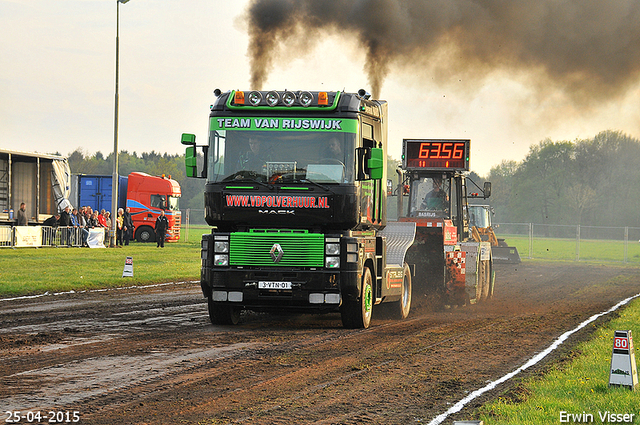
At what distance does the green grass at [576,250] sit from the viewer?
45.0 metres

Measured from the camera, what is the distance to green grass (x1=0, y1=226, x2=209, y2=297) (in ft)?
63.5

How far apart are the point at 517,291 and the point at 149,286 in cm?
1046

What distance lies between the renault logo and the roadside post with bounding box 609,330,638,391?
5.48m

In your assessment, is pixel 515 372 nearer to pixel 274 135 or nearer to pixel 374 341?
pixel 374 341

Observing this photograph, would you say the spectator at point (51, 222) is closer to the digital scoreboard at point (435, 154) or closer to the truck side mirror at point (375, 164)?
the digital scoreboard at point (435, 154)

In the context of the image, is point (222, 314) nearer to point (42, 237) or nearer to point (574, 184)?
point (42, 237)

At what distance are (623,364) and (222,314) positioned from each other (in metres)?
6.90

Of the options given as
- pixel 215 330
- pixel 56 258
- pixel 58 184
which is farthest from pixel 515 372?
pixel 58 184

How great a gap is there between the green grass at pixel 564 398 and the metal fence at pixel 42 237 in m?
27.4

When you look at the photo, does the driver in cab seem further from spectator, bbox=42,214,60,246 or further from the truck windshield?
spectator, bbox=42,214,60,246

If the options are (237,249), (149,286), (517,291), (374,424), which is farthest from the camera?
(517,291)

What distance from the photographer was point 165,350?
32.7ft

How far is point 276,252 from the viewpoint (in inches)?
470

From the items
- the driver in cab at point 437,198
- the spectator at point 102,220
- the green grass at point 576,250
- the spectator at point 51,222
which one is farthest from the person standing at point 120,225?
the driver in cab at point 437,198
